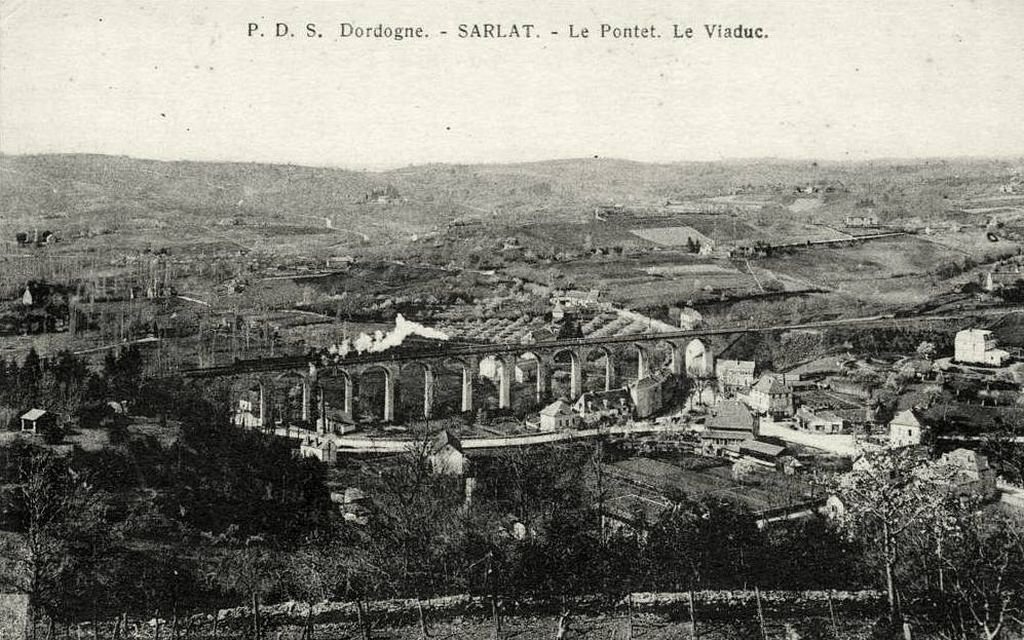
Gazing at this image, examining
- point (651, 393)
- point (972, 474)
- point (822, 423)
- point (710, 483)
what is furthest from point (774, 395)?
point (972, 474)

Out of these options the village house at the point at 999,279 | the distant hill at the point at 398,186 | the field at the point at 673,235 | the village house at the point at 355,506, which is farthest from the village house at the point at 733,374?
the village house at the point at 355,506

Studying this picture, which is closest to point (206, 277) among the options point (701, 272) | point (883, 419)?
point (701, 272)

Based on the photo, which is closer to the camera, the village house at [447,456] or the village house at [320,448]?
the village house at [447,456]

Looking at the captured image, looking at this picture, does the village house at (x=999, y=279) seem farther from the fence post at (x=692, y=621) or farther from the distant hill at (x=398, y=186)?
the fence post at (x=692, y=621)

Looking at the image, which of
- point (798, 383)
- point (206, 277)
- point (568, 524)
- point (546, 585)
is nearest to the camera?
point (546, 585)

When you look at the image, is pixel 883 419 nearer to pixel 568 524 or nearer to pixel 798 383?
pixel 798 383

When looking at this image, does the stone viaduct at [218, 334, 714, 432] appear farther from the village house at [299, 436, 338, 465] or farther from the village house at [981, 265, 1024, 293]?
the village house at [981, 265, 1024, 293]

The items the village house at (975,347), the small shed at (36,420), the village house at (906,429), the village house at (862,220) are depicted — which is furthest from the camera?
the village house at (862,220)
